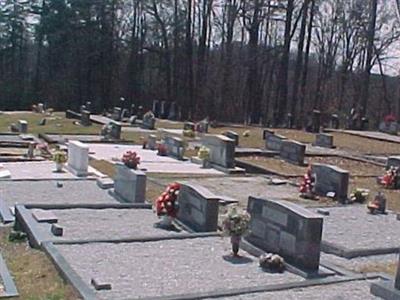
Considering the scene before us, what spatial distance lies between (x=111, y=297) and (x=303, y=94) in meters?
36.8

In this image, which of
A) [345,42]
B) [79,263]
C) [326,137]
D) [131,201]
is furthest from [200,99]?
[79,263]

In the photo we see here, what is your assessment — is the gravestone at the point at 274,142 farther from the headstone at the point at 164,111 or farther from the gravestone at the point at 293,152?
the headstone at the point at 164,111

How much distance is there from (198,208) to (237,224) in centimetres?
155

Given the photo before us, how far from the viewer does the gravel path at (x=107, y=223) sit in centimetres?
877

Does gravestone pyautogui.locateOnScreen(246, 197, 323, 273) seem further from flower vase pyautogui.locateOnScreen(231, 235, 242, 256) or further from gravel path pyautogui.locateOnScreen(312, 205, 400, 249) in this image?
gravel path pyautogui.locateOnScreen(312, 205, 400, 249)

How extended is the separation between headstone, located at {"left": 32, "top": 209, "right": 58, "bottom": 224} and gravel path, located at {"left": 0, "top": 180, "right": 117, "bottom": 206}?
1.23 m

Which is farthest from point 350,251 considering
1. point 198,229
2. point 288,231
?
Result: point 198,229

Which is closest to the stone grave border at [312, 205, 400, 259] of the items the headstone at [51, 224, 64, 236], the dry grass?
the headstone at [51, 224, 64, 236]

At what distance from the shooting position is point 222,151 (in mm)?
16906

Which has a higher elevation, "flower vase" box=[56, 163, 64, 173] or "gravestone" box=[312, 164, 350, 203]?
"gravestone" box=[312, 164, 350, 203]

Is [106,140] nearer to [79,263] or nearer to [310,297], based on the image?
[79,263]

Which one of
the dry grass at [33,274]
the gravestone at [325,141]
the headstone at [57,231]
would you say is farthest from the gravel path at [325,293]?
the gravestone at [325,141]

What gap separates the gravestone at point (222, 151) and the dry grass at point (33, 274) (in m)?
8.85

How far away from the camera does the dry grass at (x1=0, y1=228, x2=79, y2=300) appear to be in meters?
6.25
